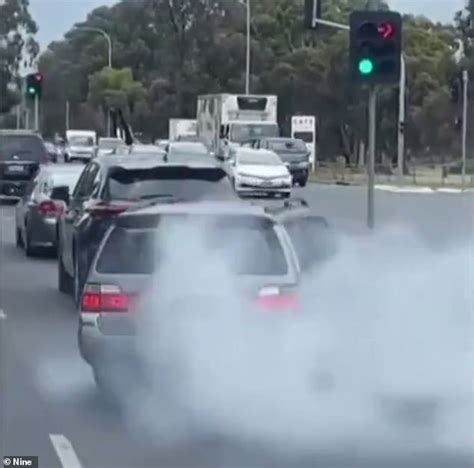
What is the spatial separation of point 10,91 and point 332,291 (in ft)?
316

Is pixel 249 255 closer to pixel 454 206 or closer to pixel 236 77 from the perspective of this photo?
pixel 454 206

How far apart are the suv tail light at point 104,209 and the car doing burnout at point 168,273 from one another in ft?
17.4

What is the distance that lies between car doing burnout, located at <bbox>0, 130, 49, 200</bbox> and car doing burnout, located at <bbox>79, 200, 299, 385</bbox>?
29.6 m

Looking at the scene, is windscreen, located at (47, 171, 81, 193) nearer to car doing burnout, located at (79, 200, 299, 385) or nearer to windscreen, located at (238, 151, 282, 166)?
car doing burnout, located at (79, 200, 299, 385)

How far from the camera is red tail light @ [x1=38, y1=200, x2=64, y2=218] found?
85.5 ft

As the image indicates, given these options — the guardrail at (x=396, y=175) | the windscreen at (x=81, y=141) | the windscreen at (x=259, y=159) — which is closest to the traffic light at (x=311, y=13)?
the windscreen at (x=259, y=159)

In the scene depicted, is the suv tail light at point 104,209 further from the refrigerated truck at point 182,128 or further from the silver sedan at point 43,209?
the refrigerated truck at point 182,128

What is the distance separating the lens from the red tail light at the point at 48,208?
26047mm

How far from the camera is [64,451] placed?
10469 mm

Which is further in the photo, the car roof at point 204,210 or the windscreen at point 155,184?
the windscreen at point 155,184

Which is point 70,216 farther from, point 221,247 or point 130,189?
point 221,247

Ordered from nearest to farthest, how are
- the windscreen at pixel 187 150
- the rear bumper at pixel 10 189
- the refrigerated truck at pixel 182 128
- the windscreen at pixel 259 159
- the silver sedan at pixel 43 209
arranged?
the silver sedan at pixel 43 209
the windscreen at pixel 187 150
the rear bumper at pixel 10 189
the windscreen at pixel 259 159
the refrigerated truck at pixel 182 128

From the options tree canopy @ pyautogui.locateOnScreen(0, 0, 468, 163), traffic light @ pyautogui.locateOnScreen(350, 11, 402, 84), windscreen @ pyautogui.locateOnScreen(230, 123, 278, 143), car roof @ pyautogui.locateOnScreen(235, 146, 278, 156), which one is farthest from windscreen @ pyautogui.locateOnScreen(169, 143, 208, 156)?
windscreen @ pyautogui.locateOnScreen(230, 123, 278, 143)

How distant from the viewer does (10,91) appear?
108500 mm
